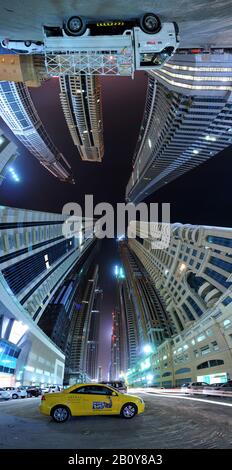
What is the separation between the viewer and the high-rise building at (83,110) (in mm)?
127619

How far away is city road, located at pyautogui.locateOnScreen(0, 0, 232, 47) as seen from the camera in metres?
12.0

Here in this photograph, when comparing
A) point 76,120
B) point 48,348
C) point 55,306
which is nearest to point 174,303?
point 48,348

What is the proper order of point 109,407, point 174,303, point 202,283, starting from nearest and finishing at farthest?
point 109,407, point 202,283, point 174,303

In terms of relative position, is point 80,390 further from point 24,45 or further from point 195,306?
point 195,306

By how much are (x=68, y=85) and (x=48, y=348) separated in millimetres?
119175

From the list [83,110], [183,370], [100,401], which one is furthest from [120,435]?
[83,110]

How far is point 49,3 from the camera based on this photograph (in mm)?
12008

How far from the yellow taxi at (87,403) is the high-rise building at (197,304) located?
50543 mm

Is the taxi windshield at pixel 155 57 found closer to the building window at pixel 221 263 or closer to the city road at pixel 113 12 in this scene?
the city road at pixel 113 12

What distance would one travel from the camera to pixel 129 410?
11.3 metres

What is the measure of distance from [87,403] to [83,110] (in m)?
149

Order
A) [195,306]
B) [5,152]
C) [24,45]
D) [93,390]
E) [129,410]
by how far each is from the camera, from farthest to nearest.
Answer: [195,306]
[5,152]
[24,45]
[129,410]
[93,390]

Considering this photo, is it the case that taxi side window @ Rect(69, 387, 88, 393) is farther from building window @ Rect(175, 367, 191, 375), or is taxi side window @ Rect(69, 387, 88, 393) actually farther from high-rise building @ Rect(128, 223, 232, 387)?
building window @ Rect(175, 367, 191, 375)

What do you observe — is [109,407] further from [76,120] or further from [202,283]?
[76,120]
